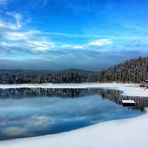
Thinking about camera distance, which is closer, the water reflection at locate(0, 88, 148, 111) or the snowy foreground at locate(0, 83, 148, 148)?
the snowy foreground at locate(0, 83, 148, 148)

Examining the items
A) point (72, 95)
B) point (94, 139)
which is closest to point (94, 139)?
point (94, 139)

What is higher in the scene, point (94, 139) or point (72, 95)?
point (72, 95)

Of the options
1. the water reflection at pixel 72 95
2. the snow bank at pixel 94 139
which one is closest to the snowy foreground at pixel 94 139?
the snow bank at pixel 94 139

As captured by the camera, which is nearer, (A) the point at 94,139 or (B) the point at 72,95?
(A) the point at 94,139

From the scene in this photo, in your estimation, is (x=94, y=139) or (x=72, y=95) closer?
(x=94, y=139)

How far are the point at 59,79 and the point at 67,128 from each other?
12350 centimetres

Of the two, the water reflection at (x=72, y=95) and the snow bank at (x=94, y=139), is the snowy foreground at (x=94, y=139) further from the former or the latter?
the water reflection at (x=72, y=95)

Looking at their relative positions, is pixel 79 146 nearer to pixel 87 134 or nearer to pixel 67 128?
pixel 87 134

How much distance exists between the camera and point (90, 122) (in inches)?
1116

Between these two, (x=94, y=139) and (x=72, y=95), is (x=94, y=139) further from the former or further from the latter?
(x=72, y=95)

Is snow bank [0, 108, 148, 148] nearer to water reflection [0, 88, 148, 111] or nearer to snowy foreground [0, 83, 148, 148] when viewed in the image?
snowy foreground [0, 83, 148, 148]

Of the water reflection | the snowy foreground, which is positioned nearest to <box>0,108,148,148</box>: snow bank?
the snowy foreground

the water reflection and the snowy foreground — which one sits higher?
the water reflection

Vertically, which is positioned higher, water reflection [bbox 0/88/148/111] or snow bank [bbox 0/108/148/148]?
water reflection [bbox 0/88/148/111]
